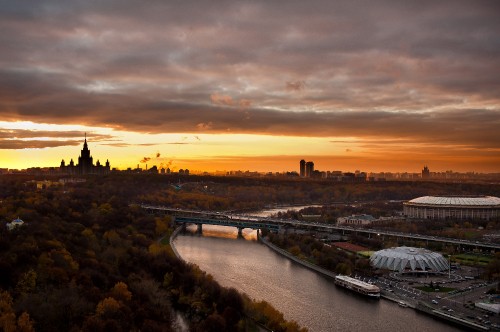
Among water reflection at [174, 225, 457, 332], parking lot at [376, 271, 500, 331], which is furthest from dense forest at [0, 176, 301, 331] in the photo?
parking lot at [376, 271, 500, 331]

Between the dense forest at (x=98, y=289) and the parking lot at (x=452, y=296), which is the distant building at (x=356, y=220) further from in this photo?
the dense forest at (x=98, y=289)

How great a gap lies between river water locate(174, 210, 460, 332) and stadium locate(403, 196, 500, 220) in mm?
21101

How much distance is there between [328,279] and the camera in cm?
2336

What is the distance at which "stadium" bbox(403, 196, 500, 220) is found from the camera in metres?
Answer: 45.8

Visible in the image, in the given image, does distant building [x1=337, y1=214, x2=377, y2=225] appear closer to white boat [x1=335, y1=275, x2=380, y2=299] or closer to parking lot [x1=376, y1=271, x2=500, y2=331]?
parking lot [x1=376, y1=271, x2=500, y2=331]

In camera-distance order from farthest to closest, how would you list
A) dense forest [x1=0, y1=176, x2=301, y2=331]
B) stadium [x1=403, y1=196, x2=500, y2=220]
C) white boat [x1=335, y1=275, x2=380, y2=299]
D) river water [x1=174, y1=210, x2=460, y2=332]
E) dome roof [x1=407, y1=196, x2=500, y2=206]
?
dome roof [x1=407, y1=196, x2=500, y2=206]
stadium [x1=403, y1=196, x2=500, y2=220]
white boat [x1=335, y1=275, x2=380, y2=299]
river water [x1=174, y1=210, x2=460, y2=332]
dense forest [x1=0, y1=176, x2=301, y2=331]

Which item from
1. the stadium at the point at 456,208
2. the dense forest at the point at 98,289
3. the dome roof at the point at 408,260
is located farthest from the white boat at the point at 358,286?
the stadium at the point at 456,208

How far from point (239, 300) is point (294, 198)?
200ft

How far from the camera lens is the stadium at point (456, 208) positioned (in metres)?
45.8

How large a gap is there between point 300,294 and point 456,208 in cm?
2973

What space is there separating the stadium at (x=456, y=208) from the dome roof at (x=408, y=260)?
2171 cm

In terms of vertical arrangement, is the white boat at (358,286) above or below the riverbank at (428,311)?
above

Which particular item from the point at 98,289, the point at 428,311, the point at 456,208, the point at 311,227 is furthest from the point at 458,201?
the point at 98,289

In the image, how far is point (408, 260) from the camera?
2430cm
